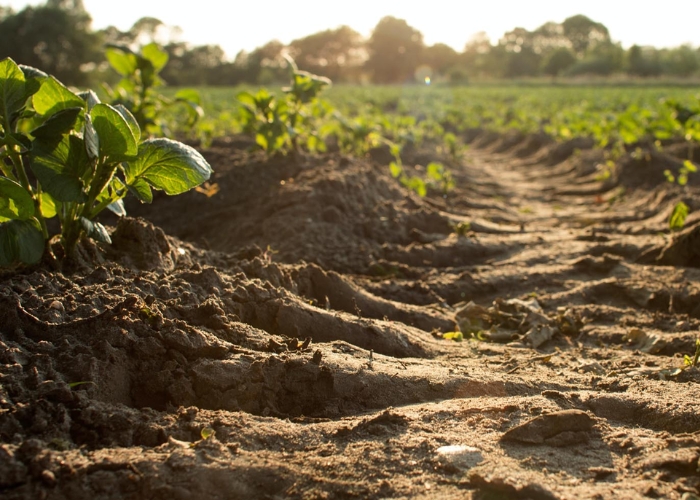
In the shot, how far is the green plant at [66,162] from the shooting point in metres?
2.16

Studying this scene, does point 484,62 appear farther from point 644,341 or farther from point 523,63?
point 644,341

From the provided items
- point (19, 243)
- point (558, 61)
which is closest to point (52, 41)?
point (19, 243)

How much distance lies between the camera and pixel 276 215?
4684 millimetres

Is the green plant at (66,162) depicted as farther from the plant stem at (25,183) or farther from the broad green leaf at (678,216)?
the broad green leaf at (678,216)

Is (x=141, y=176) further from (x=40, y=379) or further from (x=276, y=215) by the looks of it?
(x=276, y=215)

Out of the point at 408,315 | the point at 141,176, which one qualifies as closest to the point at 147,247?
the point at 141,176

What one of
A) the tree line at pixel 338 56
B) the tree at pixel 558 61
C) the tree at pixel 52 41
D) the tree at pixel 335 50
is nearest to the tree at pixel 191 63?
the tree line at pixel 338 56

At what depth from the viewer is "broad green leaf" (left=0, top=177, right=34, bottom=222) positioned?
7.02 feet

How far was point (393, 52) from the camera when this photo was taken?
231ft

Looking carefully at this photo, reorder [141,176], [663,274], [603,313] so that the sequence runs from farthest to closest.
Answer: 1. [663,274]
2. [603,313]
3. [141,176]

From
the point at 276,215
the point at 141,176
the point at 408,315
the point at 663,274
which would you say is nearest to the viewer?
the point at 141,176

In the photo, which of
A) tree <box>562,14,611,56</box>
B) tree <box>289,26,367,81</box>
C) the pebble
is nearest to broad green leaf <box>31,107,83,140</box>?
the pebble

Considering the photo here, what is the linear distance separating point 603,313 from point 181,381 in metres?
2.50

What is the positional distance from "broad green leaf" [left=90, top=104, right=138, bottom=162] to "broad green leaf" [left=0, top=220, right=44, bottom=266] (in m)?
0.37
